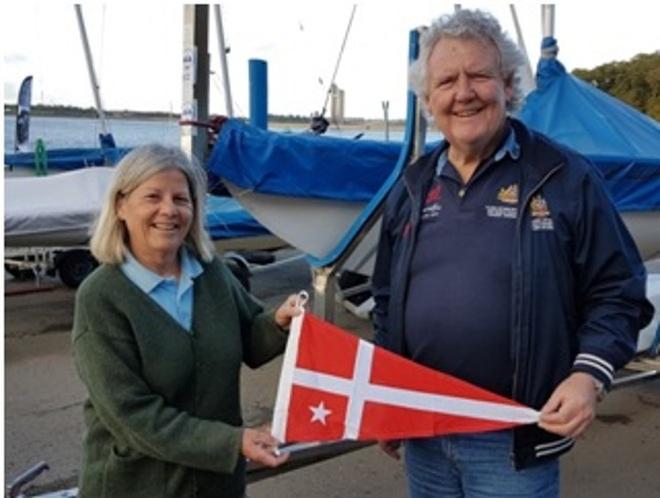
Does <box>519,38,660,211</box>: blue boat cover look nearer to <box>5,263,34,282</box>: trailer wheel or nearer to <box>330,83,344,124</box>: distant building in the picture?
<box>330,83,344,124</box>: distant building

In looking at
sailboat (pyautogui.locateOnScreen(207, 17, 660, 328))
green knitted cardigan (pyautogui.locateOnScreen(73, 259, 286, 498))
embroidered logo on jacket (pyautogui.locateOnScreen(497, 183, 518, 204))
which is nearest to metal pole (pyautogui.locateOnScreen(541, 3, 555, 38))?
sailboat (pyautogui.locateOnScreen(207, 17, 660, 328))

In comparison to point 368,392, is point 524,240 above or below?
above

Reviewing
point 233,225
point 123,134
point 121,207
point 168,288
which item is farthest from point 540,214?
point 123,134

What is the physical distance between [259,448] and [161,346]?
35 cm

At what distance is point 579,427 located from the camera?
1876 millimetres

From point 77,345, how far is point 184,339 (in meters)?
0.26

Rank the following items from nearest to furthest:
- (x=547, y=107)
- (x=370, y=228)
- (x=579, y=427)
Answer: (x=579, y=427), (x=370, y=228), (x=547, y=107)

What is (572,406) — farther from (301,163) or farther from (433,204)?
(301,163)

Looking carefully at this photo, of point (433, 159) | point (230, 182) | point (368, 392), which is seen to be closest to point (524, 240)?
point (433, 159)

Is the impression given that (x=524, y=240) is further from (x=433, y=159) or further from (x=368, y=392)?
(x=368, y=392)

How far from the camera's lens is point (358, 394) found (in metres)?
2.13

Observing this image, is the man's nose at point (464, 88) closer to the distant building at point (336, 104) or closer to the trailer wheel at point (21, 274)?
the trailer wheel at point (21, 274)

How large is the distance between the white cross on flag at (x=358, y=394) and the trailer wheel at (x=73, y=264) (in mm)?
7652

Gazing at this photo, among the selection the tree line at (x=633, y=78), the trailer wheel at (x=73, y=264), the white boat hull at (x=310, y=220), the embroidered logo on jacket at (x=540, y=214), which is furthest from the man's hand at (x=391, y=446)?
the tree line at (x=633, y=78)
